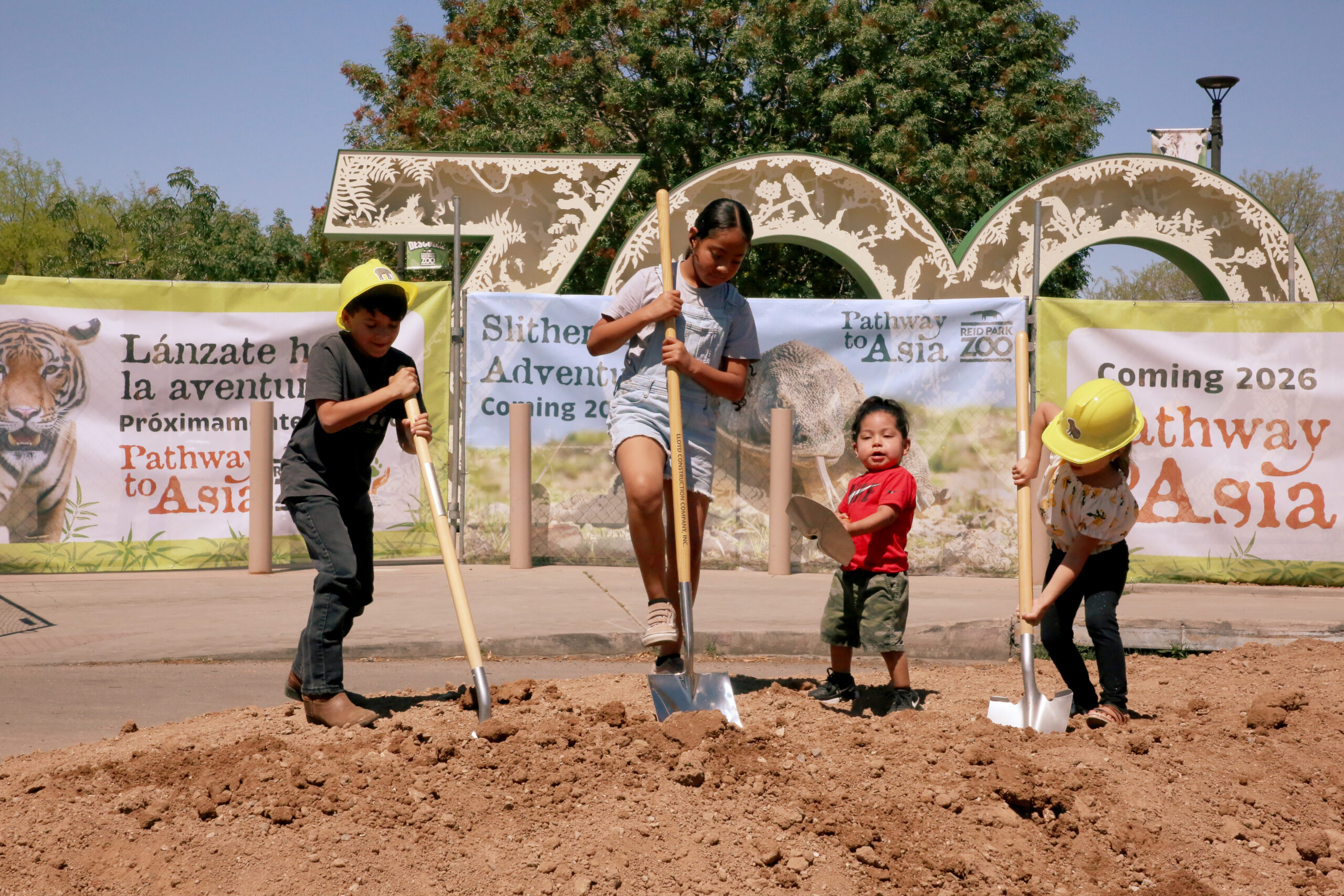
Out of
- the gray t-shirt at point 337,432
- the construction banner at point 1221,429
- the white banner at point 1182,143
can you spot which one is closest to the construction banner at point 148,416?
the gray t-shirt at point 337,432

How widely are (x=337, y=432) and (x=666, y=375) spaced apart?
4.06 feet

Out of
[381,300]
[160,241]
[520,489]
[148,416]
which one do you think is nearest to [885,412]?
[381,300]

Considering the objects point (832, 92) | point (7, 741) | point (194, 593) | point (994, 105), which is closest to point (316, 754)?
point (7, 741)

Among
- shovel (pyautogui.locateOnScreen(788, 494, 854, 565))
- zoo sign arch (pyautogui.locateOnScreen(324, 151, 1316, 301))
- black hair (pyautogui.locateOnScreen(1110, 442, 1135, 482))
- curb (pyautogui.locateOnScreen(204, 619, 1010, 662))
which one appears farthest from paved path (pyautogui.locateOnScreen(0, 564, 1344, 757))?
zoo sign arch (pyautogui.locateOnScreen(324, 151, 1316, 301))

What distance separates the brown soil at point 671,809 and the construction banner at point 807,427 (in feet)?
16.5

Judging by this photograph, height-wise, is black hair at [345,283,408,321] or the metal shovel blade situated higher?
black hair at [345,283,408,321]

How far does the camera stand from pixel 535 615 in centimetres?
698

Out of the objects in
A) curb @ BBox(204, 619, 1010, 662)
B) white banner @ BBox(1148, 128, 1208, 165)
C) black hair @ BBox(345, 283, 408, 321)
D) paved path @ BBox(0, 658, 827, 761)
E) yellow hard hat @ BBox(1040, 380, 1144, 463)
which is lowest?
paved path @ BBox(0, 658, 827, 761)

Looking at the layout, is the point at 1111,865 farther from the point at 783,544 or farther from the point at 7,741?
the point at 783,544

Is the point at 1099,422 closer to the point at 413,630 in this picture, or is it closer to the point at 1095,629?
the point at 1095,629

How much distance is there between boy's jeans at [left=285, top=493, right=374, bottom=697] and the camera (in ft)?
13.7

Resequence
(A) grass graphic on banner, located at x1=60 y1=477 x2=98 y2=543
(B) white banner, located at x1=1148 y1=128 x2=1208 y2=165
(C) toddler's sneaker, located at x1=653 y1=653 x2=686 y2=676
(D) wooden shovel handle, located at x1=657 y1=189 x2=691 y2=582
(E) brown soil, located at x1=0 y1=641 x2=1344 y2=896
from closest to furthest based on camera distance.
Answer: (E) brown soil, located at x1=0 y1=641 x2=1344 y2=896, (D) wooden shovel handle, located at x1=657 y1=189 x2=691 y2=582, (C) toddler's sneaker, located at x1=653 y1=653 x2=686 y2=676, (A) grass graphic on banner, located at x1=60 y1=477 x2=98 y2=543, (B) white banner, located at x1=1148 y1=128 x2=1208 y2=165

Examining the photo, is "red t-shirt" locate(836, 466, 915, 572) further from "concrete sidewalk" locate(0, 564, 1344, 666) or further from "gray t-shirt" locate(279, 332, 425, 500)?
"concrete sidewalk" locate(0, 564, 1344, 666)

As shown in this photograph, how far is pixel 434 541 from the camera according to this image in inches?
370
